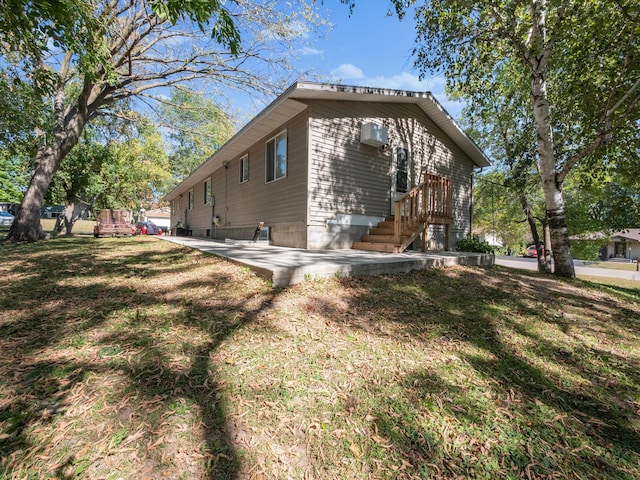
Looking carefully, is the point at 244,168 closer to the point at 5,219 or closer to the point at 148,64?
the point at 148,64

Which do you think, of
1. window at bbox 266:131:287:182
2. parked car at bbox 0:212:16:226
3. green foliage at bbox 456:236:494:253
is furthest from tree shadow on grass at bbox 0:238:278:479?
parked car at bbox 0:212:16:226

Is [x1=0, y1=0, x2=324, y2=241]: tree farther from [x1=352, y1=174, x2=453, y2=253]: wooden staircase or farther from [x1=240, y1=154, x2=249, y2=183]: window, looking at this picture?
[x1=352, y1=174, x2=453, y2=253]: wooden staircase

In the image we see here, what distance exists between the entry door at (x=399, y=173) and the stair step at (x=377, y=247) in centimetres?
183

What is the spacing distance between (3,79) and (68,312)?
1040 cm

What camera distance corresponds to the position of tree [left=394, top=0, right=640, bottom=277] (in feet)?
19.0

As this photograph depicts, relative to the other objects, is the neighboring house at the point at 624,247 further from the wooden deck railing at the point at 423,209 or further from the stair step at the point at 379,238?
the stair step at the point at 379,238

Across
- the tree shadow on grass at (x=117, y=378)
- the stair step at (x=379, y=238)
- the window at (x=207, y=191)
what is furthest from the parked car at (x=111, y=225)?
the stair step at (x=379, y=238)

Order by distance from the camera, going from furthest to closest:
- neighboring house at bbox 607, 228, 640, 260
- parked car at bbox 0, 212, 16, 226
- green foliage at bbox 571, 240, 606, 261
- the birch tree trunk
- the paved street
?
neighboring house at bbox 607, 228, 640, 260
parked car at bbox 0, 212, 16, 226
the paved street
green foliage at bbox 571, 240, 606, 261
the birch tree trunk

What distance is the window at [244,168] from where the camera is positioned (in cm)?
1049

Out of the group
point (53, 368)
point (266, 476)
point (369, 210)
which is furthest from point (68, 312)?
point (369, 210)

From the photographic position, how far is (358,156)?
26.2 feet

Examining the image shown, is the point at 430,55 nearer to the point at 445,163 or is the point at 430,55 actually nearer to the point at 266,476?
the point at 445,163

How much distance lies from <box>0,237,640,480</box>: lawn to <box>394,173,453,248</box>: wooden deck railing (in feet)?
10.8

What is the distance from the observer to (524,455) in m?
1.68
